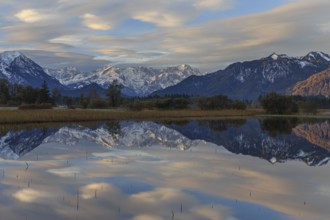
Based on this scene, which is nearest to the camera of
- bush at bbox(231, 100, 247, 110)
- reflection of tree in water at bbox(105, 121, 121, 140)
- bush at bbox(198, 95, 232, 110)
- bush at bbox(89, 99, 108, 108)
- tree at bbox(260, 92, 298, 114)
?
reflection of tree in water at bbox(105, 121, 121, 140)

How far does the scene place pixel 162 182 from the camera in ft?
52.5

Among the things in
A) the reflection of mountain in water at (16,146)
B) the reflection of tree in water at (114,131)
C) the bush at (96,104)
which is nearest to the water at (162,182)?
the reflection of mountain in water at (16,146)

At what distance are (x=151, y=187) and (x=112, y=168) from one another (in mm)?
4637

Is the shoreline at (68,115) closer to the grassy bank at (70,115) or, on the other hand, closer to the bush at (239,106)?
the grassy bank at (70,115)

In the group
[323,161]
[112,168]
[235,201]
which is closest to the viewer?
[235,201]

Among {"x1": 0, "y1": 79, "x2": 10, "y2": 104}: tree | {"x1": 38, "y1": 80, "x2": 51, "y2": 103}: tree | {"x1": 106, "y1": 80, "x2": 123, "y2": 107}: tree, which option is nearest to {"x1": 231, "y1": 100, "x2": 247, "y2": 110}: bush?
{"x1": 106, "y1": 80, "x2": 123, "y2": 107}: tree

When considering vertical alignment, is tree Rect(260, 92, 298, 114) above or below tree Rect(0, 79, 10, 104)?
below

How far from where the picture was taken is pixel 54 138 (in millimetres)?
34844

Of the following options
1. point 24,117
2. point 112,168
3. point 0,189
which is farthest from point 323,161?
point 24,117

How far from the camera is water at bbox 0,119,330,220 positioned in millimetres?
11781

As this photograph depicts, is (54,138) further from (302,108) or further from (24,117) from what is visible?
(302,108)

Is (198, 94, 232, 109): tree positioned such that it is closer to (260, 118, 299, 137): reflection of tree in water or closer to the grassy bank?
the grassy bank

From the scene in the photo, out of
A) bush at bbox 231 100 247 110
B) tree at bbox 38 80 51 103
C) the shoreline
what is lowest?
the shoreline

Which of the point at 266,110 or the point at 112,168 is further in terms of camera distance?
the point at 266,110
